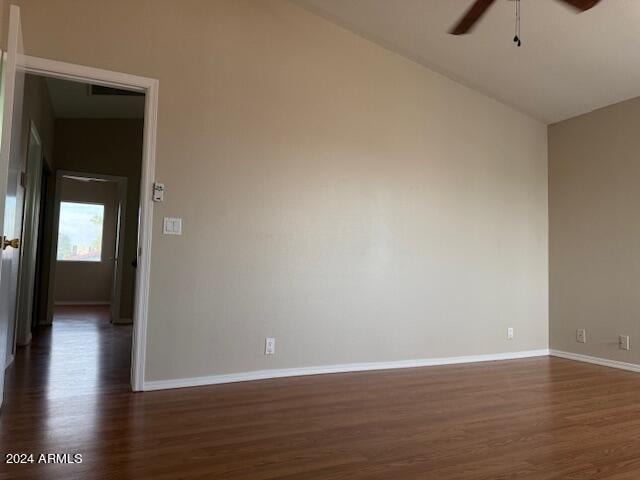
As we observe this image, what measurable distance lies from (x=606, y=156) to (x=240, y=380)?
419cm

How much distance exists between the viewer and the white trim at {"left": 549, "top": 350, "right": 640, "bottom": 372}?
4164mm

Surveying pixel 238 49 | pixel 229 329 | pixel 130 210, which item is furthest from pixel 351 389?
pixel 130 210

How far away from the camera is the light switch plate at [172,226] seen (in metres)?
3.17

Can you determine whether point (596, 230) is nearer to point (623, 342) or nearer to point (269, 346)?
point (623, 342)

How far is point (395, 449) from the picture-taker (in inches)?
84.9

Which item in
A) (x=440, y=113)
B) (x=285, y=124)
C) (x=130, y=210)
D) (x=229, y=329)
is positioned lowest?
(x=229, y=329)

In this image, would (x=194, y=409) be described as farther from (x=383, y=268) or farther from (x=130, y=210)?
(x=130, y=210)

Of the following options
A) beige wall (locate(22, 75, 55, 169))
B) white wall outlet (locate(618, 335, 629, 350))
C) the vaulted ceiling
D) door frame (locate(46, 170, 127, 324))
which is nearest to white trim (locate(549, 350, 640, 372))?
white wall outlet (locate(618, 335, 629, 350))

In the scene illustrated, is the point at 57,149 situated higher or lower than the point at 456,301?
higher

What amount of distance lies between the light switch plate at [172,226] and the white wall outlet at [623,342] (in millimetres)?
4179

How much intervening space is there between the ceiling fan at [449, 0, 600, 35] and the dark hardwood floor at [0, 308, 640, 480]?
2197 millimetres

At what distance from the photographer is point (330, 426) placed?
245 cm

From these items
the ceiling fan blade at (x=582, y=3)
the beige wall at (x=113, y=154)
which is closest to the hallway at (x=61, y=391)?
the beige wall at (x=113, y=154)

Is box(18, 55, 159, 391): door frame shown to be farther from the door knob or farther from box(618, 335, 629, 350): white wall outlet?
box(618, 335, 629, 350): white wall outlet
